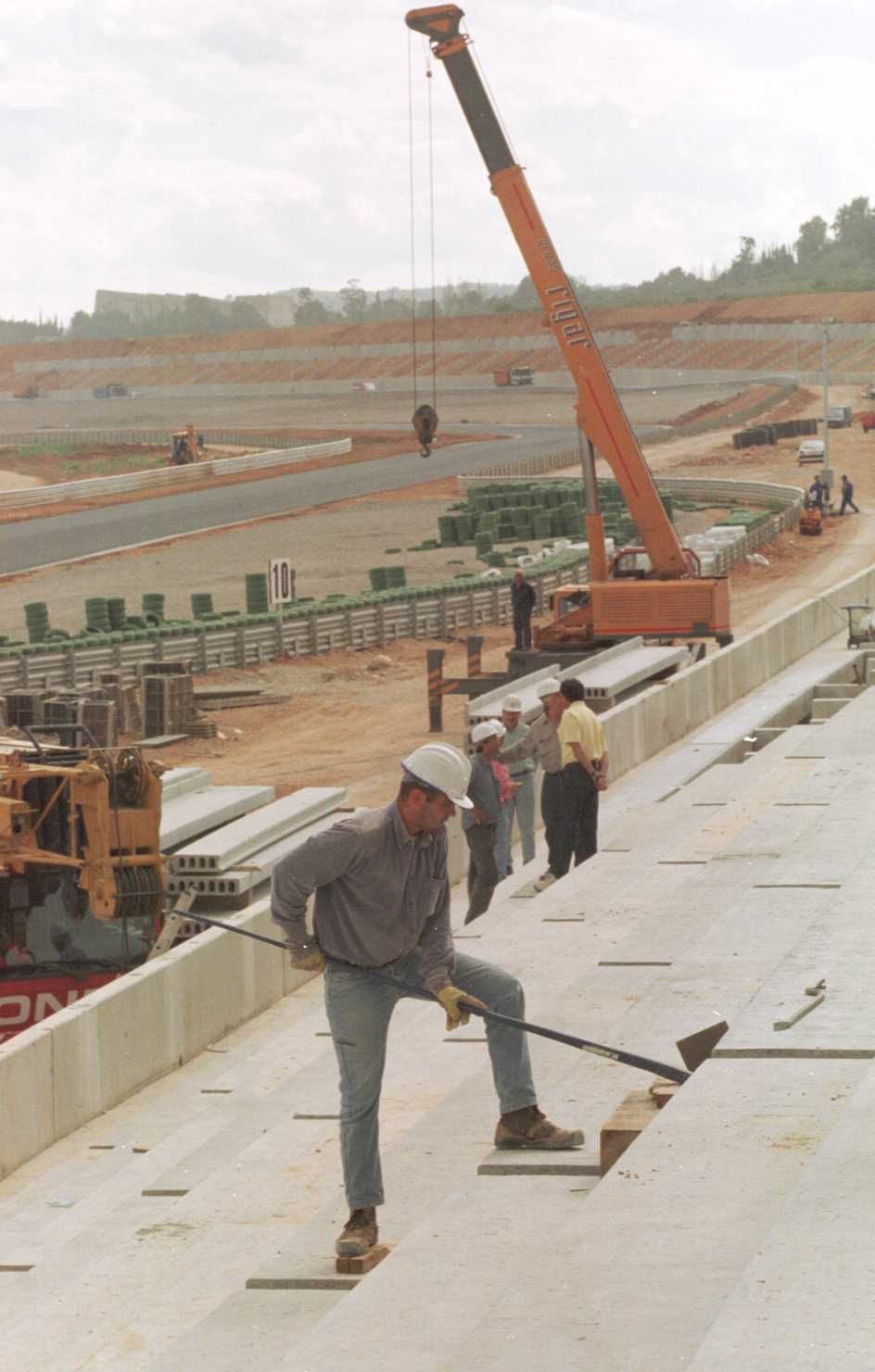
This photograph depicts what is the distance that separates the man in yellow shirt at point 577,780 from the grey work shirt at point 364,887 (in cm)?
707

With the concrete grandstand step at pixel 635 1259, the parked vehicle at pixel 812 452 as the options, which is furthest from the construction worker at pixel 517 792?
the parked vehicle at pixel 812 452

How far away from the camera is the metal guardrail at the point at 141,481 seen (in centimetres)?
7406

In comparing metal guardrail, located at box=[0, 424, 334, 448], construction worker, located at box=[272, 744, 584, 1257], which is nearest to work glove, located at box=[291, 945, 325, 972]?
construction worker, located at box=[272, 744, 584, 1257]

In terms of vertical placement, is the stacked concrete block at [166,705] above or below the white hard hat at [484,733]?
below

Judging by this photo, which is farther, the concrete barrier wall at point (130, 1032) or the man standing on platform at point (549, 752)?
the man standing on platform at point (549, 752)

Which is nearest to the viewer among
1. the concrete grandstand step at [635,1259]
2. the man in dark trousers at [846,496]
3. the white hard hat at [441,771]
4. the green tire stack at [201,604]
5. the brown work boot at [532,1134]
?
the concrete grandstand step at [635,1259]

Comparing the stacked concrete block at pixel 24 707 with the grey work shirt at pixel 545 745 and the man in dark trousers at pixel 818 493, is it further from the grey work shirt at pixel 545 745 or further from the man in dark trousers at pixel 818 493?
the man in dark trousers at pixel 818 493

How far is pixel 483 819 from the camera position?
1362cm

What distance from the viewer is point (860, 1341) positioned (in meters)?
4.55

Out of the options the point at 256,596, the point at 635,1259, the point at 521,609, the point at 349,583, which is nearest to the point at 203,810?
the point at 635,1259

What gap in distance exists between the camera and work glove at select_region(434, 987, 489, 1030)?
22.7 feet

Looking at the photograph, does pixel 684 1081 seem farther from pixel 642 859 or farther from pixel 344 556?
pixel 344 556

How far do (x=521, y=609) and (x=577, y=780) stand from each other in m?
20.1

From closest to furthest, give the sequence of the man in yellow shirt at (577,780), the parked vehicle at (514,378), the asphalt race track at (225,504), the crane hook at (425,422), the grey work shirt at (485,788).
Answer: the grey work shirt at (485,788)
the man in yellow shirt at (577,780)
the crane hook at (425,422)
the asphalt race track at (225,504)
the parked vehicle at (514,378)
